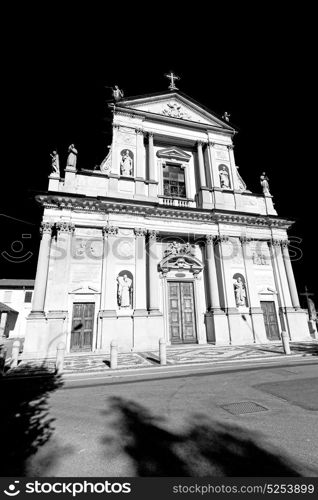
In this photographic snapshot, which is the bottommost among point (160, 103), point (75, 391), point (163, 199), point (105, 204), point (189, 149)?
point (75, 391)

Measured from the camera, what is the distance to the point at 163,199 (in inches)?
672

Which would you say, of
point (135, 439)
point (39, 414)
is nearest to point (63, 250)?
point (39, 414)

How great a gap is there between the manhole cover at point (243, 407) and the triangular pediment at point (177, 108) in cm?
1895

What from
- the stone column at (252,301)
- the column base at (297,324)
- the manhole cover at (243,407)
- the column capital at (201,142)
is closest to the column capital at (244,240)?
the stone column at (252,301)

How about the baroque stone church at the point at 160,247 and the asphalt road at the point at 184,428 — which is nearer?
the asphalt road at the point at 184,428

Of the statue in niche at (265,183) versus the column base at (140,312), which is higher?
Answer: the statue in niche at (265,183)

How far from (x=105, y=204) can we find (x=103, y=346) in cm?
809

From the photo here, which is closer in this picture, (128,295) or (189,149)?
(128,295)

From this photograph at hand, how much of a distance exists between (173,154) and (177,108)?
4227 millimetres

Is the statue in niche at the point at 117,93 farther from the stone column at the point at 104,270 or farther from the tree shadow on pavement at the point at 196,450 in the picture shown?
the tree shadow on pavement at the point at 196,450

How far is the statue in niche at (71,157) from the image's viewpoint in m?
15.7

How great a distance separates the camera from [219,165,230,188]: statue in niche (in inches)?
725

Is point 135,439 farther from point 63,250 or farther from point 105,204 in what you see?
A: point 105,204

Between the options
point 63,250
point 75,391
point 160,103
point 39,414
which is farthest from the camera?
point 160,103
